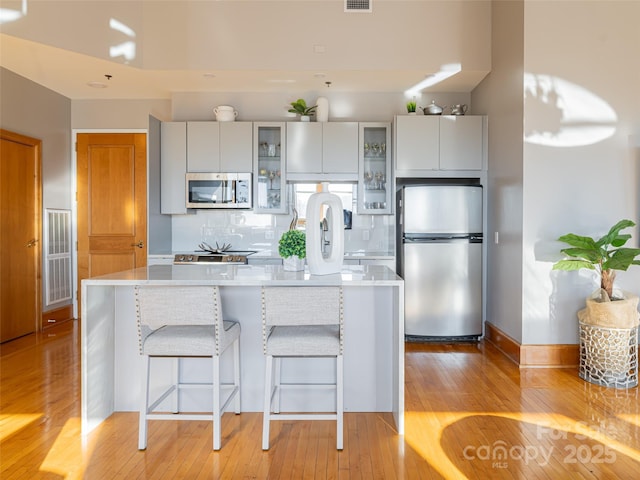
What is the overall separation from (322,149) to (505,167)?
6.18ft

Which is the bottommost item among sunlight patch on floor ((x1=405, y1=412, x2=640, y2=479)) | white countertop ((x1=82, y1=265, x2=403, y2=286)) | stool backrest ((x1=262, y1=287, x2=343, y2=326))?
sunlight patch on floor ((x1=405, y1=412, x2=640, y2=479))

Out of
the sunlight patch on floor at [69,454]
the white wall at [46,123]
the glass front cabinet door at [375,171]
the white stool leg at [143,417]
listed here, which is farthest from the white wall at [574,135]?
the white wall at [46,123]

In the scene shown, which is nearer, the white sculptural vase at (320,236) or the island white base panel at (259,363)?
the white sculptural vase at (320,236)

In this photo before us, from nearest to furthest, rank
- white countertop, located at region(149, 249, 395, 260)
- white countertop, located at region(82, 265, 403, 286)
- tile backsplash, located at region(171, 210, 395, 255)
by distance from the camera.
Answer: white countertop, located at region(82, 265, 403, 286)
white countertop, located at region(149, 249, 395, 260)
tile backsplash, located at region(171, 210, 395, 255)

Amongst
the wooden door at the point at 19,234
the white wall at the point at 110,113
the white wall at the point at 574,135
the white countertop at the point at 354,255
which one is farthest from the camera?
the white wall at the point at 110,113

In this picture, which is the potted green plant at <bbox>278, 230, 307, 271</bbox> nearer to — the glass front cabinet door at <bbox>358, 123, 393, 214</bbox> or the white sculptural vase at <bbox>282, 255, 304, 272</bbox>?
the white sculptural vase at <bbox>282, 255, 304, 272</bbox>

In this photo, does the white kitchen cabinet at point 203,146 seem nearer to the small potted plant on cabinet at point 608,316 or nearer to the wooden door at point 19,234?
the wooden door at point 19,234

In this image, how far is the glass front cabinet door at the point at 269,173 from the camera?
4.97 meters

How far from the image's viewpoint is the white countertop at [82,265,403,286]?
232 centimetres

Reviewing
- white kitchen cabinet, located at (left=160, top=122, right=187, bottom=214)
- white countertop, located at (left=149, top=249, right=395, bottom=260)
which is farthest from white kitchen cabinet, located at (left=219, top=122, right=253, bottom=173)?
white countertop, located at (left=149, top=249, right=395, bottom=260)

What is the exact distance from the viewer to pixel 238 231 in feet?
17.4

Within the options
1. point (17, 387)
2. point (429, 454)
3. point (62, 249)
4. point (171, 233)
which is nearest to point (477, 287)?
point (429, 454)

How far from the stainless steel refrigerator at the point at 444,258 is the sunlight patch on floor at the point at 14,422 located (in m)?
3.23

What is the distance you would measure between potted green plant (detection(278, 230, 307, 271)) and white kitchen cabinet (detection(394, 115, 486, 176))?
96.0 inches
